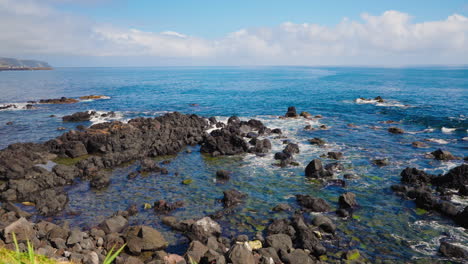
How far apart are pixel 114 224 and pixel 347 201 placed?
16.7m

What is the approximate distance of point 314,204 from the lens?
21.6m

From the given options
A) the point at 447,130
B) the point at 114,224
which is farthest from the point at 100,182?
the point at 447,130

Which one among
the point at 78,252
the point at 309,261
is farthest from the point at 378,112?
the point at 78,252

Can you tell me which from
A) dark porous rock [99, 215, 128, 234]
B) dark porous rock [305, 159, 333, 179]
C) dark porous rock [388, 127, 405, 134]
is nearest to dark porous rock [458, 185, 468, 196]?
dark porous rock [305, 159, 333, 179]

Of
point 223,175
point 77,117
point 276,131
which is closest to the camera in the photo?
point 223,175

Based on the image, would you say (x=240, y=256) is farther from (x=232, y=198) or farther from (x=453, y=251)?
(x=453, y=251)

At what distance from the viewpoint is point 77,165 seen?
3002cm

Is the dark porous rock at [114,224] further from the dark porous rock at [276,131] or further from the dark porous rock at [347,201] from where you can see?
the dark porous rock at [276,131]

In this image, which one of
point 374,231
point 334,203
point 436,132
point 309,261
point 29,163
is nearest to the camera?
point 309,261

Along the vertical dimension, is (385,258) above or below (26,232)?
below

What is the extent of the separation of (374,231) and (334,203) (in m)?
4.13

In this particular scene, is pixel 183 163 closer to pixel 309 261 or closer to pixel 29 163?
pixel 29 163

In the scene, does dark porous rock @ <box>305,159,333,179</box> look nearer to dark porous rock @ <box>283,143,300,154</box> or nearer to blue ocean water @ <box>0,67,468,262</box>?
blue ocean water @ <box>0,67,468,262</box>

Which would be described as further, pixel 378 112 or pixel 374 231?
pixel 378 112
